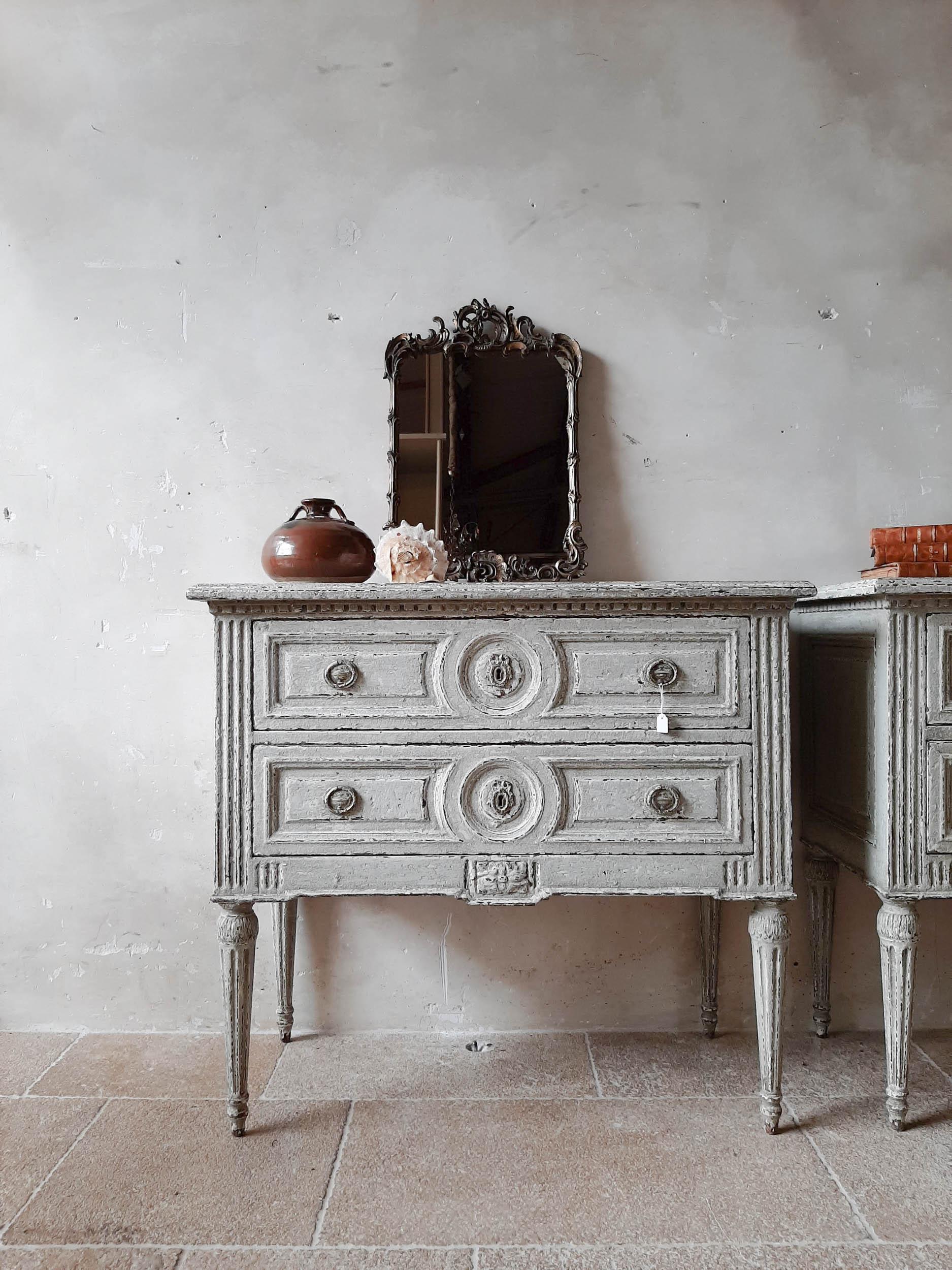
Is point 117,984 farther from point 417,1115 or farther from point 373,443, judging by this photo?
point 373,443

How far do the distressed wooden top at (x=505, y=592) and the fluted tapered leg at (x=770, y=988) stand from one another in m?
0.67

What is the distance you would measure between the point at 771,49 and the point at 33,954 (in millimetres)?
3298

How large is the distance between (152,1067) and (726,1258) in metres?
1.47

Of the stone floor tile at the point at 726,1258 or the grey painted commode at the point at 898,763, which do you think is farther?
the grey painted commode at the point at 898,763

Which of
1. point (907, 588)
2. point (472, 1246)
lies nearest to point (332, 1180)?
point (472, 1246)

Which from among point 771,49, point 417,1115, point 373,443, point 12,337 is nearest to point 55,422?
point 12,337

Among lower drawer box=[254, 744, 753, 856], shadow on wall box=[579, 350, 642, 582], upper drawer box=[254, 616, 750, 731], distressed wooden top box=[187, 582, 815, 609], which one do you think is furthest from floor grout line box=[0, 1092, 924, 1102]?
shadow on wall box=[579, 350, 642, 582]

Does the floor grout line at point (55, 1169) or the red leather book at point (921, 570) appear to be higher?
the red leather book at point (921, 570)

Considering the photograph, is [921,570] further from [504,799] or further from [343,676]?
[343,676]

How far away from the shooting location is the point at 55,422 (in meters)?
2.44

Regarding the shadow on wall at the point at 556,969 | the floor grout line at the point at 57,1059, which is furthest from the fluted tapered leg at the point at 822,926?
the floor grout line at the point at 57,1059

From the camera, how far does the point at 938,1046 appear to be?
232cm

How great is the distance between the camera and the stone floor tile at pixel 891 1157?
1622 mm

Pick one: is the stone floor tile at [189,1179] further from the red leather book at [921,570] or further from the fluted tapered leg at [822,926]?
the red leather book at [921,570]
